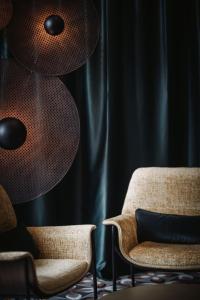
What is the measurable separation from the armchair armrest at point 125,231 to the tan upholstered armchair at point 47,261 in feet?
0.70

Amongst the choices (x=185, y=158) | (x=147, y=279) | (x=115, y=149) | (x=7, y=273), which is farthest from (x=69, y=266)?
(x=185, y=158)

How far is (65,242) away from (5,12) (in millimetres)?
1446

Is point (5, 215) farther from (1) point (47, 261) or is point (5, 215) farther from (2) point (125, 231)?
(2) point (125, 231)

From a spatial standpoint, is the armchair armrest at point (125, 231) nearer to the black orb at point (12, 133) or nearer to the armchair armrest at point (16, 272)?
the black orb at point (12, 133)

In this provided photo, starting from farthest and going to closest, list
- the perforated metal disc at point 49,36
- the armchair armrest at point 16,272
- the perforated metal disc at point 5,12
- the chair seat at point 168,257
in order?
the perforated metal disc at point 49,36, the perforated metal disc at point 5,12, the chair seat at point 168,257, the armchair armrest at point 16,272

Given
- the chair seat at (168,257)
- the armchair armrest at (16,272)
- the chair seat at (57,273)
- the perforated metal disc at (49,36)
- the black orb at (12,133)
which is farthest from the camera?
the perforated metal disc at (49,36)

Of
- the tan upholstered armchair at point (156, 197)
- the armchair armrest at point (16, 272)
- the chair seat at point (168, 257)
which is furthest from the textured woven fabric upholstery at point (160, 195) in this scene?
the armchair armrest at point (16, 272)

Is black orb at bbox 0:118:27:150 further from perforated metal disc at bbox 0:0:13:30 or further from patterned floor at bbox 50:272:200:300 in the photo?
patterned floor at bbox 50:272:200:300

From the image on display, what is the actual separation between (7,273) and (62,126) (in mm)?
1190

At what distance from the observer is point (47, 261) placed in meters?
2.59

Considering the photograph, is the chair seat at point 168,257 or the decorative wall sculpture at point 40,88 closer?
the chair seat at point 168,257

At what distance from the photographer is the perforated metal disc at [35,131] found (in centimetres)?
303

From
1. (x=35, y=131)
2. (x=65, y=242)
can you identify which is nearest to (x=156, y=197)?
(x=65, y=242)

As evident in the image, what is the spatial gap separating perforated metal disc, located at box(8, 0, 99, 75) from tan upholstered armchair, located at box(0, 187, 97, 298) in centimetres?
89
